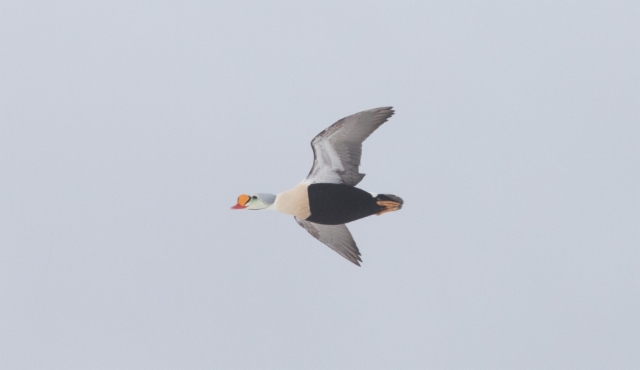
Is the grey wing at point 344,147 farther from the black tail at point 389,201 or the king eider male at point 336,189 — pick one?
the black tail at point 389,201

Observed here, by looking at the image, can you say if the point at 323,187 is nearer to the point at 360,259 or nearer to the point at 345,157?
the point at 345,157

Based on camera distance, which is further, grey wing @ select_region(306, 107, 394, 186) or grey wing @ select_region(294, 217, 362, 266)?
grey wing @ select_region(294, 217, 362, 266)

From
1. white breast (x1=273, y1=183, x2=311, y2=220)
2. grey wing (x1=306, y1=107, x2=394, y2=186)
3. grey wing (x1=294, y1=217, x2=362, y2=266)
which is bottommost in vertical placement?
grey wing (x1=294, y1=217, x2=362, y2=266)

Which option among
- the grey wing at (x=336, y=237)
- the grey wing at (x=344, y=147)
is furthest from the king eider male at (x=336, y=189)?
the grey wing at (x=336, y=237)

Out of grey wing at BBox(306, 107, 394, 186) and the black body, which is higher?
grey wing at BBox(306, 107, 394, 186)

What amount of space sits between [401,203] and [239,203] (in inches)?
130

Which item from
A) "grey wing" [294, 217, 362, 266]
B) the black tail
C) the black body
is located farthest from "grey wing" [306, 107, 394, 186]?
"grey wing" [294, 217, 362, 266]

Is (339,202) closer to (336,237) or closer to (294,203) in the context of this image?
(294,203)

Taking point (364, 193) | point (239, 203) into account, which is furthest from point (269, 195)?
point (364, 193)

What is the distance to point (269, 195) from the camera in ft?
70.0

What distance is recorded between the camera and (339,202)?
21.0m

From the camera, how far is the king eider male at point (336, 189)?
68.9ft

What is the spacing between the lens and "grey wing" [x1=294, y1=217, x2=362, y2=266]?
2291 centimetres

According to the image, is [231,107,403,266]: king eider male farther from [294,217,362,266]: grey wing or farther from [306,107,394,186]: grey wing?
[294,217,362,266]: grey wing
